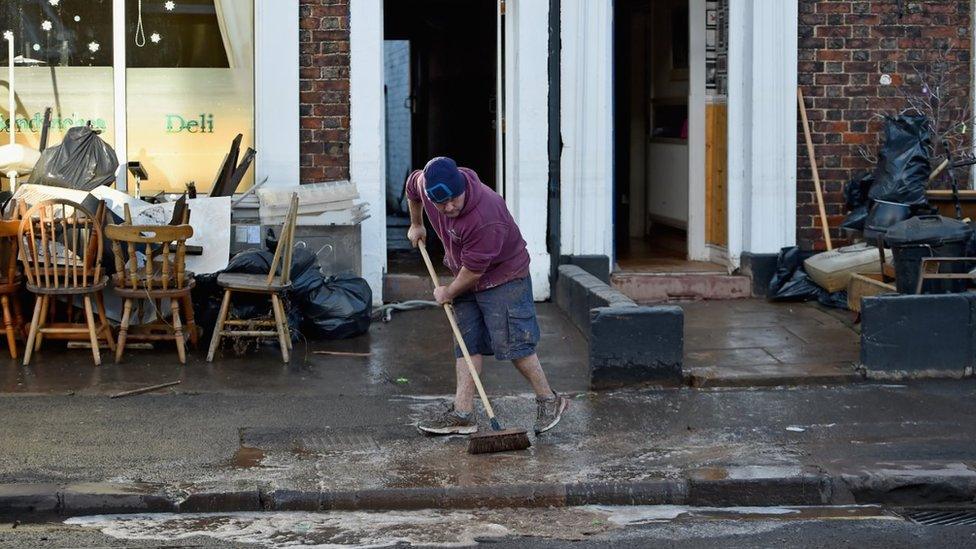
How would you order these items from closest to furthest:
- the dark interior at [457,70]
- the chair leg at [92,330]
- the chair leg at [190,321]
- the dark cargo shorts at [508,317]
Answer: the dark cargo shorts at [508,317] → the chair leg at [92,330] → the chair leg at [190,321] → the dark interior at [457,70]

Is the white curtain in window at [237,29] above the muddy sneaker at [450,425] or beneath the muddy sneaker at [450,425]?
above

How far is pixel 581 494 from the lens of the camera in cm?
616

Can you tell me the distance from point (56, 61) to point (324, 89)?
2220mm

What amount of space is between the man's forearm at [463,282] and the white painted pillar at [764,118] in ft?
16.0

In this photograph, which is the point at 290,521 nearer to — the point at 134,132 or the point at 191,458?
the point at 191,458

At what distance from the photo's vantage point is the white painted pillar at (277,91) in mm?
10664

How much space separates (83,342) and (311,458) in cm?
314

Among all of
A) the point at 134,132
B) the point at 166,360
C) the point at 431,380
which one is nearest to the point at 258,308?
the point at 166,360

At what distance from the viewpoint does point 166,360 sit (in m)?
8.95

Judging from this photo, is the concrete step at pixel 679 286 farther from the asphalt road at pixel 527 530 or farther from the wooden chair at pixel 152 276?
the asphalt road at pixel 527 530

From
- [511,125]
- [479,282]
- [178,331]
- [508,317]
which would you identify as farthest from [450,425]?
[511,125]

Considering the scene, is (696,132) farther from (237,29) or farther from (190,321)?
(190,321)

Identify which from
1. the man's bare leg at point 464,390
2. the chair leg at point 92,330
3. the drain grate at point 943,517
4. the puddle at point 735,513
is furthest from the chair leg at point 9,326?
the drain grate at point 943,517

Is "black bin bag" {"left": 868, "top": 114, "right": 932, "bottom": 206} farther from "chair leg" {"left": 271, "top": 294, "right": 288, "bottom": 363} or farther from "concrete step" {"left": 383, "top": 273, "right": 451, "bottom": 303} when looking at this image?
"chair leg" {"left": 271, "top": 294, "right": 288, "bottom": 363}
